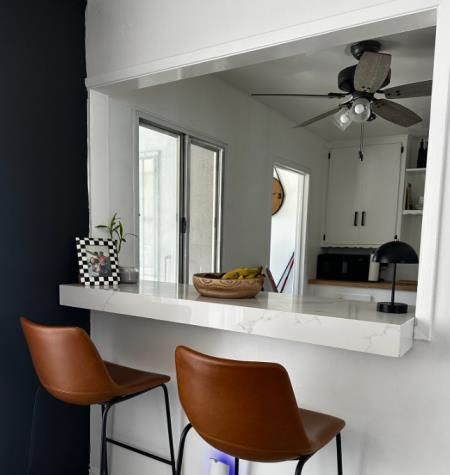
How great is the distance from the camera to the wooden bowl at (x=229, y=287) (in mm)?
1586

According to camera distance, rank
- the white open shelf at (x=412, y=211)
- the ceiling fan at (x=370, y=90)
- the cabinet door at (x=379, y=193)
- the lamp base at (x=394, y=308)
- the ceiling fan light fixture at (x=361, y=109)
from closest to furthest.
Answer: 1. the lamp base at (x=394, y=308)
2. the ceiling fan at (x=370, y=90)
3. the ceiling fan light fixture at (x=361, y=109)
4. the white open shelf at (x=412, y=211)
5. the cabinet door at (x=379, y=193)

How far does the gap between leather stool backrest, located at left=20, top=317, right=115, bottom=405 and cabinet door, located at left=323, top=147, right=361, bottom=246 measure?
3.86 meters

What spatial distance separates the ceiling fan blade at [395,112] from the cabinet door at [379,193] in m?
1.78

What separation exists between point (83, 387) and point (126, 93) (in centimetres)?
159

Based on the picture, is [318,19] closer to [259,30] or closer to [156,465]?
[259,30]

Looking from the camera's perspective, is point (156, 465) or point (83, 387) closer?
point (83, 387)

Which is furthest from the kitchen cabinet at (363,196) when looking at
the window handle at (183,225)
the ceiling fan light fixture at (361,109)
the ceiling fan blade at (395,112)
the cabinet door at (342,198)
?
the window handle at (183,225)

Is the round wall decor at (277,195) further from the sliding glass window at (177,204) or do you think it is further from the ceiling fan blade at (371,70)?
the ceiling fan blade at (371,70)

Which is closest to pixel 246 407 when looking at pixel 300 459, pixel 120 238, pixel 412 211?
pixel 300 459

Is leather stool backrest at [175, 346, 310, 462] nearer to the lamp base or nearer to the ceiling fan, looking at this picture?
the lamp base

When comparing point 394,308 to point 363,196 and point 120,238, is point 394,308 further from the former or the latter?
point 363,196

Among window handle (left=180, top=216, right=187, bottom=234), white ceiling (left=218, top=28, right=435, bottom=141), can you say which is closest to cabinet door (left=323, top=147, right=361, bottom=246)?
white ceiling (left=218, top=28, right=435, bottom=141)

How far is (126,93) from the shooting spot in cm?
224

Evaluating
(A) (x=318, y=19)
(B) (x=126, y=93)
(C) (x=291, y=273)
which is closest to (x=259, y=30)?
(A) (x=318, y=19)
